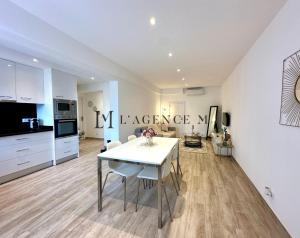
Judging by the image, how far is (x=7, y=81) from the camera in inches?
118

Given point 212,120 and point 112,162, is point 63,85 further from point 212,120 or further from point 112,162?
point 212,120

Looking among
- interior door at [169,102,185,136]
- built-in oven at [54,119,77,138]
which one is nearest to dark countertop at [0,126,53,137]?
built-in oven at [54,119,77,138]

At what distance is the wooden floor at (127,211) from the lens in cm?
173

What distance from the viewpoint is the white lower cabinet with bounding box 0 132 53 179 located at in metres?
2.84

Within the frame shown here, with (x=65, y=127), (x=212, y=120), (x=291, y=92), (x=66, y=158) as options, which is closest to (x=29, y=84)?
(x=65, y=127)

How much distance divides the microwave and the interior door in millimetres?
5548

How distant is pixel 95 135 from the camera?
24.5ft

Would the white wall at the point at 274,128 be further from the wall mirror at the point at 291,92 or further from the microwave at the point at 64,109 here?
the microwave at the point at 64,109

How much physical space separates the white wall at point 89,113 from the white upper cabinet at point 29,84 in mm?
3574

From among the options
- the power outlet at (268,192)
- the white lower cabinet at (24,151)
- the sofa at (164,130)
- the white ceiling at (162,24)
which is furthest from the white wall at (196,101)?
the white lower cabinet at (24,151)

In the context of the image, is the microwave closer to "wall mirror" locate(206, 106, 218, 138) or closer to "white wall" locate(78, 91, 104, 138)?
"white wall" locate(78, 91, 104, 138)

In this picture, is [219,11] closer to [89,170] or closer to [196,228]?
[196,228]

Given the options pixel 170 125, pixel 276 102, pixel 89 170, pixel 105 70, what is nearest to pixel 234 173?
pixel 276 102

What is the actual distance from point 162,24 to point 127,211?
279cm
